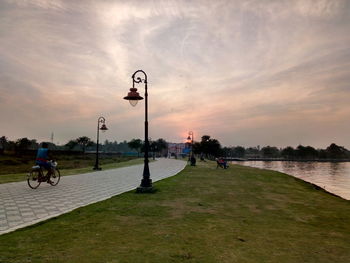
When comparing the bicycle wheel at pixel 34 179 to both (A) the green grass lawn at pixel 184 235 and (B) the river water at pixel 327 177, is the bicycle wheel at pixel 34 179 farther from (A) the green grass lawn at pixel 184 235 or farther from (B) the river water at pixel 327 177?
(B) the river water at pixel 327 177

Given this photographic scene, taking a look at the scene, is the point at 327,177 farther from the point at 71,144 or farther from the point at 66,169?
the point at 71,144

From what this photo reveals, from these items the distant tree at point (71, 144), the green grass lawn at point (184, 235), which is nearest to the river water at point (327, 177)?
the green grass lawn at point (184, 235)

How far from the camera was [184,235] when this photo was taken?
5781mm

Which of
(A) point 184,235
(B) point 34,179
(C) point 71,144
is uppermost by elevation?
(C) point 71,144

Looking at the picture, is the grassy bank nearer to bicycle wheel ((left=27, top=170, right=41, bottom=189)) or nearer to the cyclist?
bicycle wheel ((left=27, top=170, right=41, bottom=189))

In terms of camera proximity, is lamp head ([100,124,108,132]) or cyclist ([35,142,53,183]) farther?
lamp head ([100,124,108,132])

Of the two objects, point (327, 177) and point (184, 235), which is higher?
point (184, 235)

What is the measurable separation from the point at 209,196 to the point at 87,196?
5.37 meters

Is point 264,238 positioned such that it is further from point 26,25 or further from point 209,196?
point 26,25

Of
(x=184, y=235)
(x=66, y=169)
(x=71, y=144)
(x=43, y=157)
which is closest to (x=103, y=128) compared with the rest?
(x=66, y=169)

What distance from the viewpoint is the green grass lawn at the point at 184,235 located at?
4.61 metres

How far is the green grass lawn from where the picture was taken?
15.1 feet

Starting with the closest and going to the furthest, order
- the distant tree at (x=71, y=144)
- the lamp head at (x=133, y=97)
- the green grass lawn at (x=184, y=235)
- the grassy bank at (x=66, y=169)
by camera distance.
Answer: the green grass lawn at (x=184, y=235) → the lamp head at (x=133, y=97) → the grassy bank at (x=66, y=169) → the distant tree at (x=71, y=144)

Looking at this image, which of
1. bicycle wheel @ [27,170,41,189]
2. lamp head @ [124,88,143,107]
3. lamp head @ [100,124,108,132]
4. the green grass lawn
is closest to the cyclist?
bicycle wheel @ [27,170,41,189]
